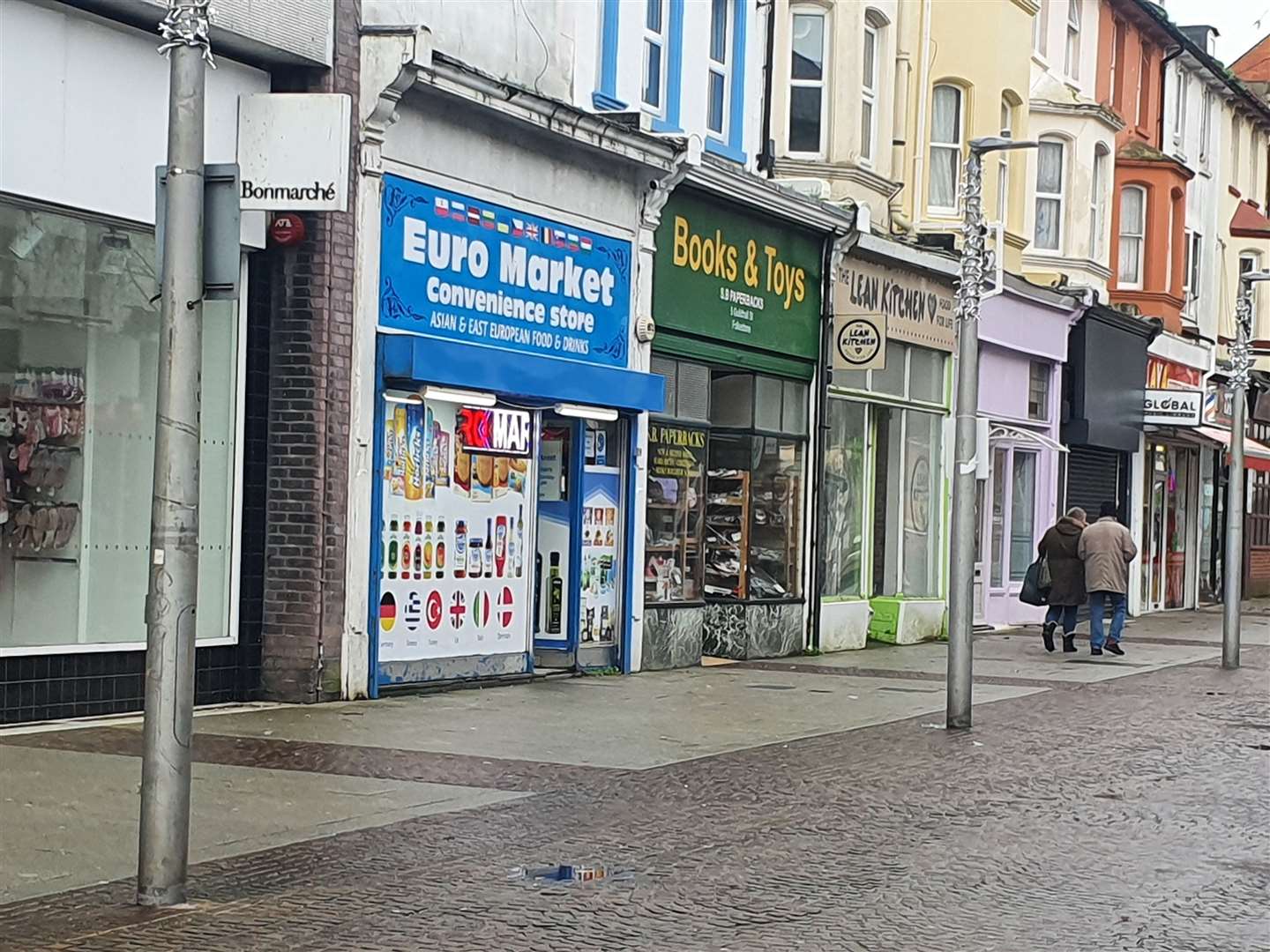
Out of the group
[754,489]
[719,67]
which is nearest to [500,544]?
[754,489]

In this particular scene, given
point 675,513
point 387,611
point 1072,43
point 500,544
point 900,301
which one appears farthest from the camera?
point 1072,43

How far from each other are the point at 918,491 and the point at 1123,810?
16.4 m

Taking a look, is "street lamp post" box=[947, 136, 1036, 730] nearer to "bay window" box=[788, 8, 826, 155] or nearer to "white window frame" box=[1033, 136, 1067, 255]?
"bay window" box=[788, 8, 826, 155]

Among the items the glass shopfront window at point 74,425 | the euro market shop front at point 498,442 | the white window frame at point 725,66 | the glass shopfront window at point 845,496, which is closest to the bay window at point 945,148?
the glass shopfront window at point 845,496

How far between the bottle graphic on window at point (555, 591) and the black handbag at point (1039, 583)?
8.80m

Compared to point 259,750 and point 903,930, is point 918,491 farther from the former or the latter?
point 903,930

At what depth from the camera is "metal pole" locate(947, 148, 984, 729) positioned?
15.6 meters

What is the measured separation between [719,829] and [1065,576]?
15.8 m

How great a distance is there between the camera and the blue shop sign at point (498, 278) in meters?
16.2

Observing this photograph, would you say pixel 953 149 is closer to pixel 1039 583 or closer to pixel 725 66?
pixel 1039 583

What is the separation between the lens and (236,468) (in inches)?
597

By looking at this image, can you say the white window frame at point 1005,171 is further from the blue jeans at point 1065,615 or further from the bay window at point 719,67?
the bay window at point 719,67

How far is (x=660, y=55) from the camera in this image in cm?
2088

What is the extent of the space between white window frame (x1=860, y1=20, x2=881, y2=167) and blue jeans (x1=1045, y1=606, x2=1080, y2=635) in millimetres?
6032
